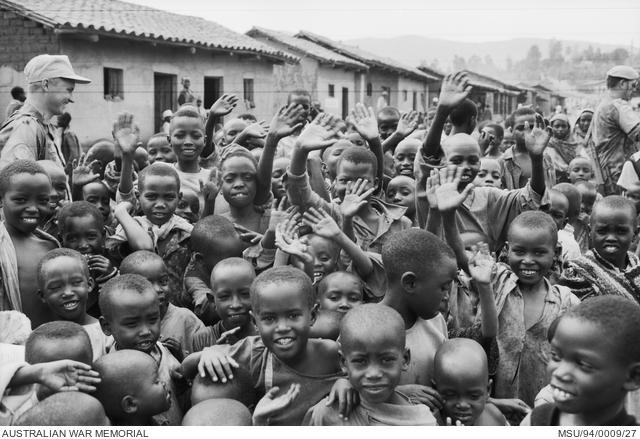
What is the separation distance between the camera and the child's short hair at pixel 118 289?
2.51 meters

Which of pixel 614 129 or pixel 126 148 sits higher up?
pixel 614 129

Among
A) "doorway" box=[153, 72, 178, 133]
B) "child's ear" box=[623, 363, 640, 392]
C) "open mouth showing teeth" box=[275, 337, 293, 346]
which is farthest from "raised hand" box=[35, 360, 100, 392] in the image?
"doorway" box=[153, 72, 178, 133]

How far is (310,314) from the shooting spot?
7.88 ft

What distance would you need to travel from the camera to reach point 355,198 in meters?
3.10

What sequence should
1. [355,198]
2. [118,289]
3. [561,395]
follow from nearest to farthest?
[561,395]
[118,289]
[355,198]

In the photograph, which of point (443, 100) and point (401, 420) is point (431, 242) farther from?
point (443, 100)

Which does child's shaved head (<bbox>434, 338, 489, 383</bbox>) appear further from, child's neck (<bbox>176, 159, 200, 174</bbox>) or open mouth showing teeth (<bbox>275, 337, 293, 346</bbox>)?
child's neck (<bbox>176, 159, 200, 174</bbox>)

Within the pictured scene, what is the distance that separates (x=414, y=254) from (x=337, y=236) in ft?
1.35

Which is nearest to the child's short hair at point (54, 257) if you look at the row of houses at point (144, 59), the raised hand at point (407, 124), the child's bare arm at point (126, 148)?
the child's bare arm at point (126, 148)

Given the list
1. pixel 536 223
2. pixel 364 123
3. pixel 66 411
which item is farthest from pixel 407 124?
pixel 66 411

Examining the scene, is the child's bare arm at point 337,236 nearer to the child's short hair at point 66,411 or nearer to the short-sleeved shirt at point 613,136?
the child's short hair at point 66,411

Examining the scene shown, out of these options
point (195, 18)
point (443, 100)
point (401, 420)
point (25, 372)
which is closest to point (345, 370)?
point (401, 420)

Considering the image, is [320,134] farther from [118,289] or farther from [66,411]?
[66,411]
